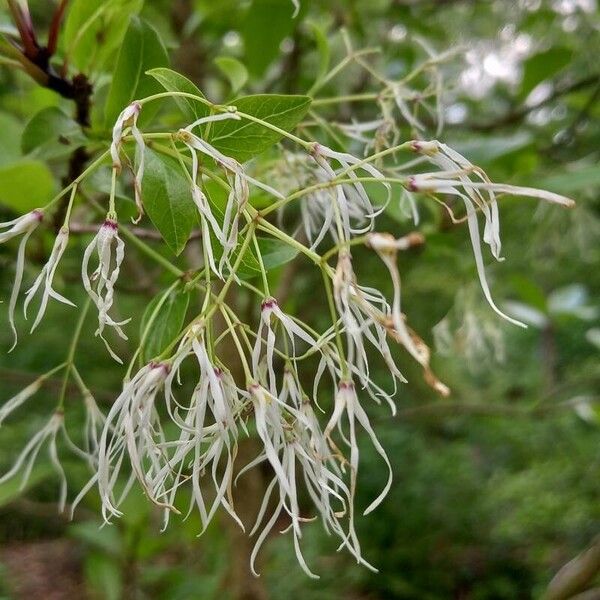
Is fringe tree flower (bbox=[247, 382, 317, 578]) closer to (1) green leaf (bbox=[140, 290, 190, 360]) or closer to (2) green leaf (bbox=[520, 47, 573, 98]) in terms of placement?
(1) green leaf (bbox=[140, 290, 190, 360])

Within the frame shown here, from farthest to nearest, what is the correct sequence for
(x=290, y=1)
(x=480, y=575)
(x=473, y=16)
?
(x=480, y=575)
(x=473, y=16)
(x=290, y=1)

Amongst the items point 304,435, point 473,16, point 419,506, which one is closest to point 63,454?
point 419,506

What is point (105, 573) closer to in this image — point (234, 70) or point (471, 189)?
point (234, 70)

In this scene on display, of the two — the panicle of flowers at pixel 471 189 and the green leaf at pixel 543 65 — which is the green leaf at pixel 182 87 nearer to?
the panicle of flowers at pixel 471 189

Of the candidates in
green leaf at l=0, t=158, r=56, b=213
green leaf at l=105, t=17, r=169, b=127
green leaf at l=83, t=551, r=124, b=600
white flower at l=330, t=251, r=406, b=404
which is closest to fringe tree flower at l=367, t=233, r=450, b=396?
white flower at l=330, t=251, r=406, b=404

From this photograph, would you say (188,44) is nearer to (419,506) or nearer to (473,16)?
(473,16)
